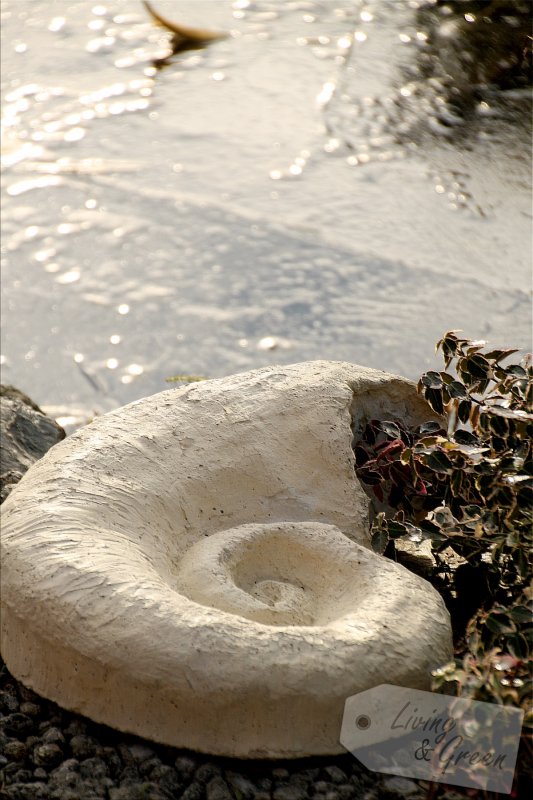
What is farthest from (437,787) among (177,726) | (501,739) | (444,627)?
(177,726)

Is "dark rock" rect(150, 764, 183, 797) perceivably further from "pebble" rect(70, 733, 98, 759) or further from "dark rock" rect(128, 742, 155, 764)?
"pebble" rect(70, 733, 98, 759)

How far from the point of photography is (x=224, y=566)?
2.23 m

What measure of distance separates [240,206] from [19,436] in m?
2.79

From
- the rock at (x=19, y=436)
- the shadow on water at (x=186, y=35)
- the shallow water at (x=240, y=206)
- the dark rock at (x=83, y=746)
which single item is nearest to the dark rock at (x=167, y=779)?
the dark rock at (x=83, y=746)

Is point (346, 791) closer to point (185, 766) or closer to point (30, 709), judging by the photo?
point (185, 766)

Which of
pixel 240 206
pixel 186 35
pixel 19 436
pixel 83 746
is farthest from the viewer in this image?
pixel 186 35

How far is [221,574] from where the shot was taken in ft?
7.16

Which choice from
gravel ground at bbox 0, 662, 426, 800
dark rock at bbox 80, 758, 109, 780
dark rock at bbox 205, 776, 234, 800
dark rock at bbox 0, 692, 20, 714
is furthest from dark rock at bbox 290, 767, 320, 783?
dark rock at bbox 0, 692, 20, 714

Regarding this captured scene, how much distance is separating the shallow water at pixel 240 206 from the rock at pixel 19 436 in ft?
3.82

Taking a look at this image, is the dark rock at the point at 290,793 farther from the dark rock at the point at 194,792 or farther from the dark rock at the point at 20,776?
the dark rock at the point at 20,776

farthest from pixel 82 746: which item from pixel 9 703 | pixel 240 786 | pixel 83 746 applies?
pixel 240 786

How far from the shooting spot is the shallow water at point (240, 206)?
15.6 feet

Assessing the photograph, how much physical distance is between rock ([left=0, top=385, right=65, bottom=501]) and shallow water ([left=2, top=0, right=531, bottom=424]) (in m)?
1.16

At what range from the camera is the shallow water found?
4.76m
